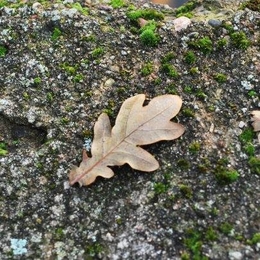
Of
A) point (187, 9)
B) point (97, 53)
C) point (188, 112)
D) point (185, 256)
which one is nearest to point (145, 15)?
point (187, 9)

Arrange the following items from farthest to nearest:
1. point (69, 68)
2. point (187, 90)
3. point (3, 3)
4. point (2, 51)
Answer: point (3, 3) → point (2, 51) → point (69, 68) → point (187, 90)

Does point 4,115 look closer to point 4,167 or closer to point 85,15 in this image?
point 4,167

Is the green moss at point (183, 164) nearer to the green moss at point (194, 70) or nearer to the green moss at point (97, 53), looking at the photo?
the green moss at point (194, 70)

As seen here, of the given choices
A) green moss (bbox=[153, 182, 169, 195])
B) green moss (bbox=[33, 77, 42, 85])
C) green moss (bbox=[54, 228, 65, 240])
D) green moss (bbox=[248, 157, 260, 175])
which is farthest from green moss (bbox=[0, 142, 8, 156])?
green moss (bbox=[248, 157, 260, 175])

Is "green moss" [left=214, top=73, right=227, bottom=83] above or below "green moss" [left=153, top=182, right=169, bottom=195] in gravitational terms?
above

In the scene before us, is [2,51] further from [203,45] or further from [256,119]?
[256,119]

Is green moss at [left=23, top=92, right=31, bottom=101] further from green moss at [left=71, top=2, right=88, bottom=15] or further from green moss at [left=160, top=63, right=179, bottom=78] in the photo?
green moss at [left=160, top=63, right=179, bottom=78]

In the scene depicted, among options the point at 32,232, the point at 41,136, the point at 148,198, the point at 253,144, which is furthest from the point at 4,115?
the point at 253,144
